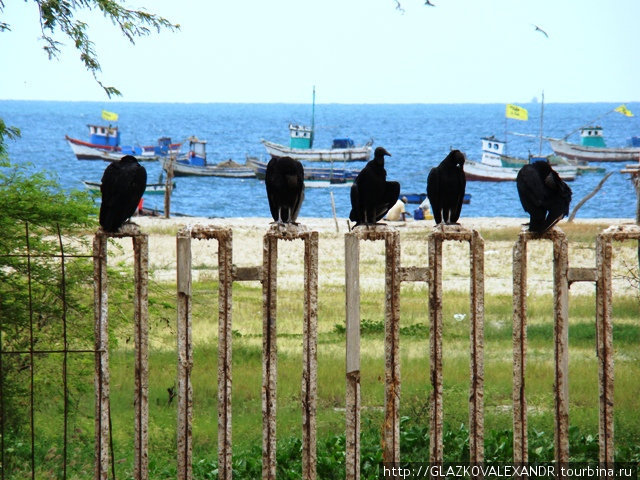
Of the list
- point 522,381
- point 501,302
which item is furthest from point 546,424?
point 501,302

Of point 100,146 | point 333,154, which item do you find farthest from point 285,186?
point 100,146

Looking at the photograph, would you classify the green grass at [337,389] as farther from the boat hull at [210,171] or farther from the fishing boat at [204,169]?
the fishing boat at [204,169]

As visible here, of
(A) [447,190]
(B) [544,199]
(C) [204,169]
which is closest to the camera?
(B) [544,199]

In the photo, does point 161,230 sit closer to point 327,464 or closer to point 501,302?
point 501,302

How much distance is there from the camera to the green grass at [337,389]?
643 centimetres

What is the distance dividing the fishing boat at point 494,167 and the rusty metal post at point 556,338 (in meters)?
65.8

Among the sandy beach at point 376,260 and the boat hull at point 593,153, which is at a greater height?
the boat hull at point 593,153

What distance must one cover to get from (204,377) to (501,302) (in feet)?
24.2

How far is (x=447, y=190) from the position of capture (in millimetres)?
4703

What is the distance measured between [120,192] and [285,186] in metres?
0.91

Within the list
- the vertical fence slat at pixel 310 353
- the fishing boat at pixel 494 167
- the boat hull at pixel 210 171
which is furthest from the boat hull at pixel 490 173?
the vertical fence slat at pixel 310 353

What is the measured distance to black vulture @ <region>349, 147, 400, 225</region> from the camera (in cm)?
471

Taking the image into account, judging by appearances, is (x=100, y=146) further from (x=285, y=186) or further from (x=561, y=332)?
(x=561, y=332)

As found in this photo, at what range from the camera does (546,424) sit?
8.05 m
